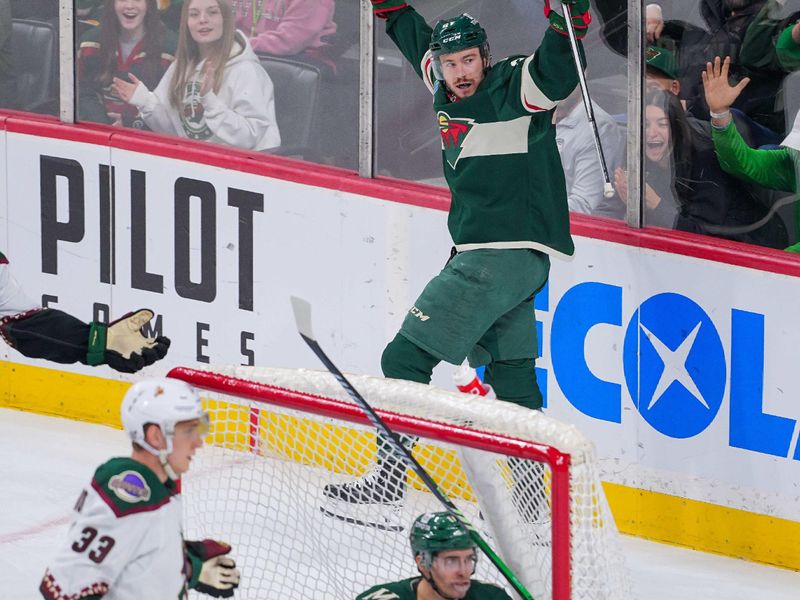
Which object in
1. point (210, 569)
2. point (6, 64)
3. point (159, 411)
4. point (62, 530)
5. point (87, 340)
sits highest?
point (6, 64)

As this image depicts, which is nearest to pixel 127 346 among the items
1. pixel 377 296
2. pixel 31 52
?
pixel 377 296

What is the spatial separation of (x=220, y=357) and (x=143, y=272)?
16.7 inches

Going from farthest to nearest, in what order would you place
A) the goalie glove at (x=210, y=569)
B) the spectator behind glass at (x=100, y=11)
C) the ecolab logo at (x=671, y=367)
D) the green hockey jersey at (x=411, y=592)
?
the spectator behind glass at (x=100, y=11)
the ecolab logo at (x=671, y=367)
the green hockey jersey at (x=411, y=592)
the goalie glove at (x=210, y=569)

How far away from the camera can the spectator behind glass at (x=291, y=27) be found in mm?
5910

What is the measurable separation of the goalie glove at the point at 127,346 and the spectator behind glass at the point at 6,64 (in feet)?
8.27

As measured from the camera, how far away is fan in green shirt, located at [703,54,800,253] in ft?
16.8

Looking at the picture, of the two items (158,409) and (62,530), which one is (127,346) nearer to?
(158,409)

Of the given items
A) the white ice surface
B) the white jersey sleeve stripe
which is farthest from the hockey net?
the white jersey sleeve stripe

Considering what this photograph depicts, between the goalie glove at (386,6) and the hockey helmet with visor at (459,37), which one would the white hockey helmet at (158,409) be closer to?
the hockey helmet with visor at (459,37)

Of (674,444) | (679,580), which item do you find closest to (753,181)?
(674,444)

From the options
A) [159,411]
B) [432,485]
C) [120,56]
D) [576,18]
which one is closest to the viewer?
[159,411]

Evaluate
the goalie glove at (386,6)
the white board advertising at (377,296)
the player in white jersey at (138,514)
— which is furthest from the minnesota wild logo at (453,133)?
the player in white jersey at (138,514)

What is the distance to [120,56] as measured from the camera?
250 inches

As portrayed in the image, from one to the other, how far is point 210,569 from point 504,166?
181cm
